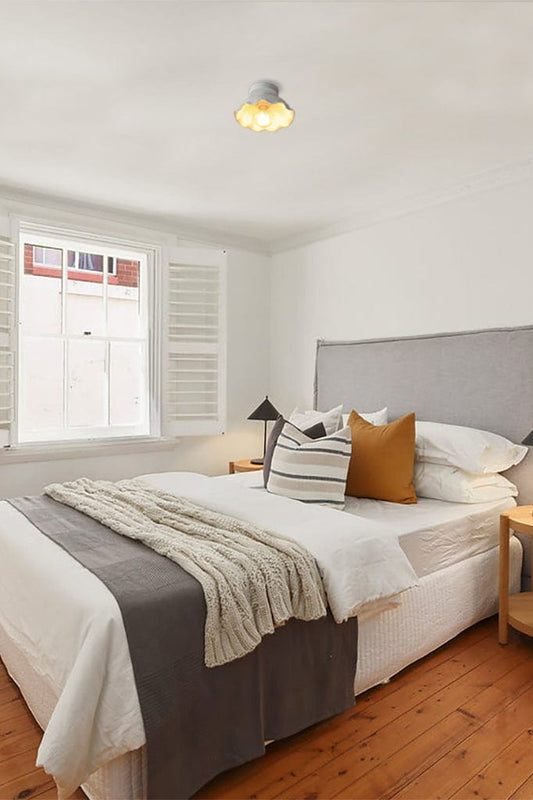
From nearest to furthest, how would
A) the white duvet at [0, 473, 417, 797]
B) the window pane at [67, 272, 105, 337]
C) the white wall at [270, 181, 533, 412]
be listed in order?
the white duvet at [0, 473, 417, 797]
the white wall at [270, 181, 533, 412]
the window pane at [67, 272, 105, 337]

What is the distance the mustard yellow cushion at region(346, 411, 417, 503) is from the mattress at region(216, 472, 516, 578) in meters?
0.06

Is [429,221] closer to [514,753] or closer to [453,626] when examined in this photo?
[453,626]

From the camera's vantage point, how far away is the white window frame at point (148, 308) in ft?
11.8

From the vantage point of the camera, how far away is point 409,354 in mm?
3578

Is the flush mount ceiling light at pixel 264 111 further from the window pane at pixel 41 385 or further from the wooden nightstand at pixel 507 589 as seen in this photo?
the window pane at pixel 41 385

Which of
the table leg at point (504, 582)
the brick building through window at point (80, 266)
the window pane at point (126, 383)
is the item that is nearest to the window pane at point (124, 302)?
the brick building through window at point (80, 266)

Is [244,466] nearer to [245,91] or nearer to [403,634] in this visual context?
[403,634]

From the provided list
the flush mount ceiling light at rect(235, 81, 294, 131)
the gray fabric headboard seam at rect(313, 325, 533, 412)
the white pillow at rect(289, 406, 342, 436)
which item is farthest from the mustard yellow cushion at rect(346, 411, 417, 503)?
the flush mount ceiling light at rect(235, 81, 294, 131)

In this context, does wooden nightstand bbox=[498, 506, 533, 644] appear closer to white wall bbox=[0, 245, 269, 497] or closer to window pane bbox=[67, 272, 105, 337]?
white wall bbox=[0, 245, 269, 497]

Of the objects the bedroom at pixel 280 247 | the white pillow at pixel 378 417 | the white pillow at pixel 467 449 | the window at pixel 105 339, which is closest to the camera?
the bedroom at pixel 280 247

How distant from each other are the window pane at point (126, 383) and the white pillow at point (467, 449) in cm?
217

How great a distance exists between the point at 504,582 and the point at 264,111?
2357mm

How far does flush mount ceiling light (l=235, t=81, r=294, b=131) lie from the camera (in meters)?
2.18

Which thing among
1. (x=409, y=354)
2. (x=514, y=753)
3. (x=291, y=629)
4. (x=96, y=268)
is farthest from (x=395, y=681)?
(x=96, y=268)
